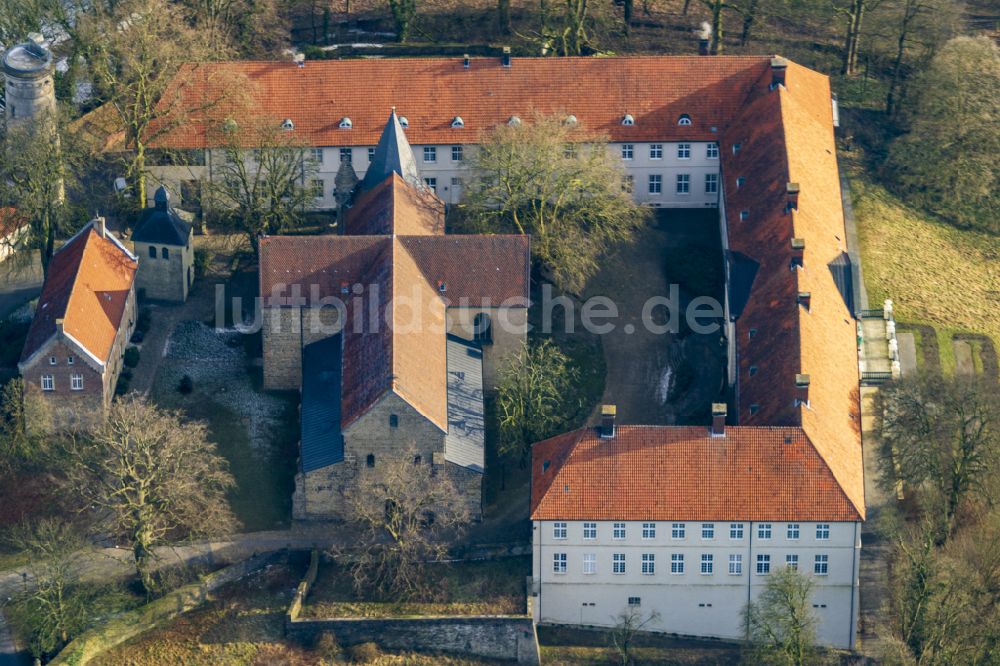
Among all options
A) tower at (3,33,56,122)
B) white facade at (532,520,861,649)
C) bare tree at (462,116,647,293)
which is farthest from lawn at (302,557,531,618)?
tower at (3,33,56,122)

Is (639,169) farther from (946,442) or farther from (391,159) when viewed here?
(946,442)

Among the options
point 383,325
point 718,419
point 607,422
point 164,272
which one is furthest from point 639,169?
point 164,272

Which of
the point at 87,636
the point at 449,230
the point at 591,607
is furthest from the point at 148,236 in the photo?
the point at 591,607

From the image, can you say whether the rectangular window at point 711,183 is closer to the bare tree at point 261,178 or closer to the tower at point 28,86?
the bare tree at point 261,178

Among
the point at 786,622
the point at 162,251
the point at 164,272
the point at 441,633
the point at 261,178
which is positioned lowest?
the point at 441,633

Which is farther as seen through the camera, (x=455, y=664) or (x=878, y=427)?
(x=878, y=427)

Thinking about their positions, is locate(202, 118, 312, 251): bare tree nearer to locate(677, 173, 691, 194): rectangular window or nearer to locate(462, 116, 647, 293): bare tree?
locate(462, 116, 647, 293): bare tree

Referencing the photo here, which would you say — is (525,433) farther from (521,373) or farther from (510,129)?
(510,129)
